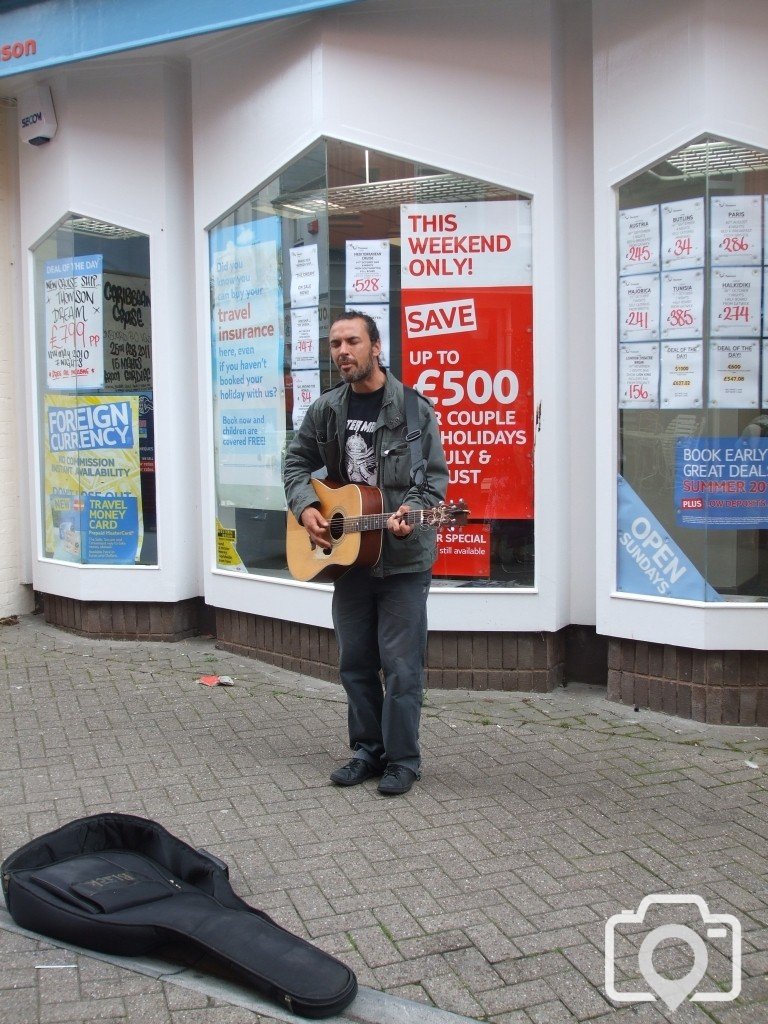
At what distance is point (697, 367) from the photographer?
5.61 m

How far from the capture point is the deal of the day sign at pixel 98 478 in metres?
7.63

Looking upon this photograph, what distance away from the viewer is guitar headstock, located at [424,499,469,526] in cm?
445

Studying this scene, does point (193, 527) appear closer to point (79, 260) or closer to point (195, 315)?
point (195, 315)

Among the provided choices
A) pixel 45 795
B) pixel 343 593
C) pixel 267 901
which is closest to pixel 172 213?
pixel 343 593

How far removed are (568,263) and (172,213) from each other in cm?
286

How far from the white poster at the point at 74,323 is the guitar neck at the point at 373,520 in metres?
3.72

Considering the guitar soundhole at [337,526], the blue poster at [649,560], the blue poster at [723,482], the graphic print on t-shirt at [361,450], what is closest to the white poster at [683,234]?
the blue poster at [723,482]

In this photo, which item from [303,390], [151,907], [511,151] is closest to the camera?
[151,907]

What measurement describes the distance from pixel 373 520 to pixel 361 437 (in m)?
0.47

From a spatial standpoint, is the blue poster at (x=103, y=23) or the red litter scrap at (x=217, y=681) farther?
the red litter scrap at (x=217, y=681)

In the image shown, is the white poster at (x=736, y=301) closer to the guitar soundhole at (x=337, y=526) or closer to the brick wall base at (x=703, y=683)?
the brick wall base at (x=703, y=683)

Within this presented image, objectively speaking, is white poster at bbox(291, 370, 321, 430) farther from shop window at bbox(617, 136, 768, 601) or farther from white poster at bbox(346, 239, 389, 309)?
shop window at bbox(617, 136, 768, 601)

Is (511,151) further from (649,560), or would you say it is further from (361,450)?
(649,560)

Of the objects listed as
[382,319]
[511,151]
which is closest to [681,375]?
[511,151]
